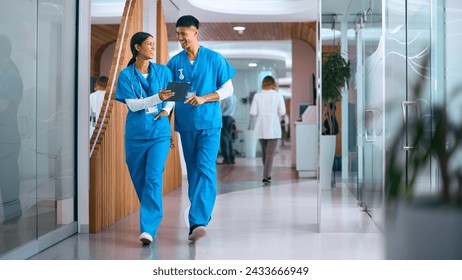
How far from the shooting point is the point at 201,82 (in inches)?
157

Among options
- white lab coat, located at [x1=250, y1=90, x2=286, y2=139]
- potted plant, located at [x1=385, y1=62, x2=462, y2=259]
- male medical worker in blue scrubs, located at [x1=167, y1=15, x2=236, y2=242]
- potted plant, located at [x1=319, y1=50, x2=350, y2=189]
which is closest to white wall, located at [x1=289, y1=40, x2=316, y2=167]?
white lab coat, located at [x1=250, y1=90, x2=286, y2=139]

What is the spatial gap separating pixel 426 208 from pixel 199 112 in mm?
2754

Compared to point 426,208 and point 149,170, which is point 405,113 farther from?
point 426,208

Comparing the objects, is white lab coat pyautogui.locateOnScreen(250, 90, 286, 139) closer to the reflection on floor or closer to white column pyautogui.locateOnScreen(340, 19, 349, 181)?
the reflection on floor

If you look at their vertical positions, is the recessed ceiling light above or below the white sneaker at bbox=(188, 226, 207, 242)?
above

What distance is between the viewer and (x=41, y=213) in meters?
3.50

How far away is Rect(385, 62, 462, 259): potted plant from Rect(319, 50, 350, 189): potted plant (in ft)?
8.66

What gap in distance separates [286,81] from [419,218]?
19.5 metres

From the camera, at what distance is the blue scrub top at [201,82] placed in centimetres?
393

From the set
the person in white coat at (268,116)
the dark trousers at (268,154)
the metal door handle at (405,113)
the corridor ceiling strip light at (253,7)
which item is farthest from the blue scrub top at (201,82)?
the corridor ceiling strip light at (253,7)

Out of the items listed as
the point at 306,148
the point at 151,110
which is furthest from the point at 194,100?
the point at 306,148

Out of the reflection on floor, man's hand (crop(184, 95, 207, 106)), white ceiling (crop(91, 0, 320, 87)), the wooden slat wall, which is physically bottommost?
the reflection on floor

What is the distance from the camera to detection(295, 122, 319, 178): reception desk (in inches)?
332
